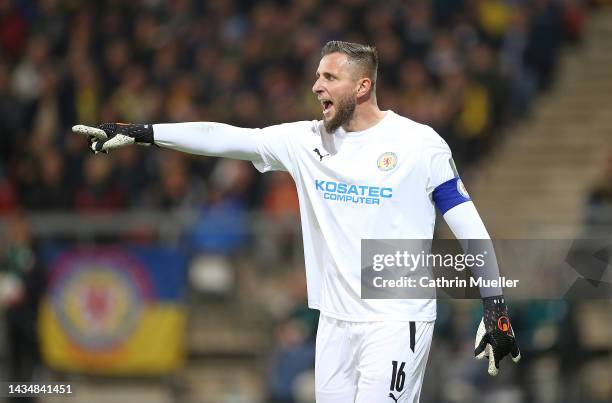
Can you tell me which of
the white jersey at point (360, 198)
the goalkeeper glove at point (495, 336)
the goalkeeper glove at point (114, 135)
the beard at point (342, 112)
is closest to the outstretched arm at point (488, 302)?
the goalkeeper glove at point (495, 336)

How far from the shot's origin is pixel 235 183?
47.6 ft

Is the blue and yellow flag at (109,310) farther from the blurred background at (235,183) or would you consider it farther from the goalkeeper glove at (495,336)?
the goalkeeper glove at (495,336)

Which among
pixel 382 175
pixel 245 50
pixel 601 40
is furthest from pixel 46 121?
pixel 382 175

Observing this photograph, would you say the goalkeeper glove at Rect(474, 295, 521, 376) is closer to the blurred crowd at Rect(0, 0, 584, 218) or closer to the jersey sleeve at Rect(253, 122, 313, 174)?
the jersey sleeve at Rect(253, 122, 313, 174)

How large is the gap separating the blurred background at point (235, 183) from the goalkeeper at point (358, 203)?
227 inches

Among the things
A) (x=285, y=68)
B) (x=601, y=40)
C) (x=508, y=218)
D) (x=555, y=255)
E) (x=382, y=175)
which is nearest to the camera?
(x=382, y=175)

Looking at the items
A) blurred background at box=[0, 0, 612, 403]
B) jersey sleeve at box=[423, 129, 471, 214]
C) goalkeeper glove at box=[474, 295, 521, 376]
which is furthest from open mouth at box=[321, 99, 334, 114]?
blurred background at box=[0, 0, 612, 403]

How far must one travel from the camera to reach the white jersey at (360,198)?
666cm

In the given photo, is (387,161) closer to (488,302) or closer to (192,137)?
(488,302)

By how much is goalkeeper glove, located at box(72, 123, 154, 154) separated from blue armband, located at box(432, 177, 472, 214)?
5.59 ft

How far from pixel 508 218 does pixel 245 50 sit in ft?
15.4

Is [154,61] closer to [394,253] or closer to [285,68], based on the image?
[285,68]

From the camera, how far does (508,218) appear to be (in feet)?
49.5

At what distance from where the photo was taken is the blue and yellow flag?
43.9 ft
